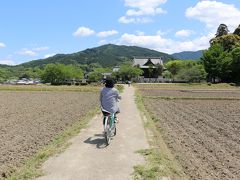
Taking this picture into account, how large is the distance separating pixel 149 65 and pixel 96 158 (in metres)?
92.2

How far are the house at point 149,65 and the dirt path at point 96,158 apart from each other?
8552cm

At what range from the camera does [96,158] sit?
834cm

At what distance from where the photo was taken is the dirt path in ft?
23.3

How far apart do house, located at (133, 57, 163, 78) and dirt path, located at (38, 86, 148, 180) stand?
85521 mm

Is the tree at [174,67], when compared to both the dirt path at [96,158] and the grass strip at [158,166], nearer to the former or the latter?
the dirt path at [96,158]

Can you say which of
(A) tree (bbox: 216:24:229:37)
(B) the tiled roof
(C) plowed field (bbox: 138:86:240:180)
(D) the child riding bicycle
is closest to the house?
(B) the tiled roof

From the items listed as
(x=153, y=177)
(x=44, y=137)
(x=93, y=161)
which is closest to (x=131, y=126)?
(x=44, y=137)

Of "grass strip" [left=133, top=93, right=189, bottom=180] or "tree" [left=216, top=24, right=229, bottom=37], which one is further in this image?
"tree" [left=216, top=24, right=229, bottom=37]

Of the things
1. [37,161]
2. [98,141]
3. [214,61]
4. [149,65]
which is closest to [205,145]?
[98,141]

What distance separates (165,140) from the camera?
11719 millimetres

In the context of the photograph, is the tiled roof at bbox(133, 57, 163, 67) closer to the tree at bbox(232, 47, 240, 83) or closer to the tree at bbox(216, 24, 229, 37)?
the tree at bbox(216, 24, 229, 37)

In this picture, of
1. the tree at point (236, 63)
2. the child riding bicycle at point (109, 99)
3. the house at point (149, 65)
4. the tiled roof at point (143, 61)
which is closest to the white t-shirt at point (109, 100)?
the child riding bicycle at point (109, 99)

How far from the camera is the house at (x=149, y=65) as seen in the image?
319 ft

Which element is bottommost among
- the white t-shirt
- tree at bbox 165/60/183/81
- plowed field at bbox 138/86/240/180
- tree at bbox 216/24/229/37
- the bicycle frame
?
plowed field at bbox 138/86/240/180
